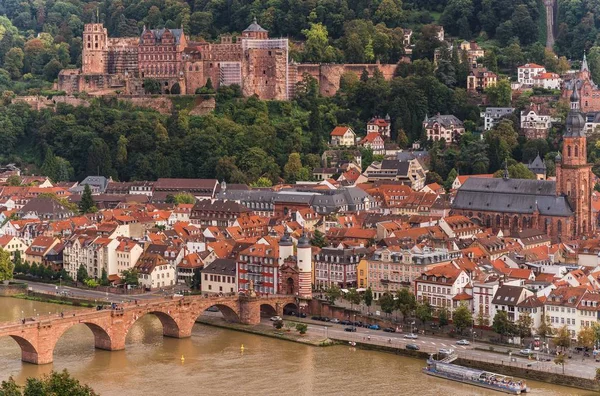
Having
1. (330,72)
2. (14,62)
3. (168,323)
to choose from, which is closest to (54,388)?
(168,323)

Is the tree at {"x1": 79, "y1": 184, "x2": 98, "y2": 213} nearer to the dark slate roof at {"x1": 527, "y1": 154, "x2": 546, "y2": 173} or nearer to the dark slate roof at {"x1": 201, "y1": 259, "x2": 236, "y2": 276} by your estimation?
the dark slate roof at {"x1": 201, "y1": 259, "x2": 236, "y2": 276}

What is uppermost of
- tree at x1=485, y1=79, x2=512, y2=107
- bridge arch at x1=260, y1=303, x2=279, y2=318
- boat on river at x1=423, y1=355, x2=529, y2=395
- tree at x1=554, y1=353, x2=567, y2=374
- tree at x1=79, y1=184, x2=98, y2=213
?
tree at x1=485, y1=79, x2=512, y2=107

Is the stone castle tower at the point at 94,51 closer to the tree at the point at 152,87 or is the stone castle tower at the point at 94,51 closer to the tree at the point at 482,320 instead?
the tree at the point at 152,87

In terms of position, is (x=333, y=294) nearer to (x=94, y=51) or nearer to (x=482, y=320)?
(x=482, y=320)

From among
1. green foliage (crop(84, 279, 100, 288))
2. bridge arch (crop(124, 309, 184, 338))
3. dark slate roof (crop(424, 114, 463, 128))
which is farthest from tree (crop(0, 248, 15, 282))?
dark slate roof (crop(424, 114, 463, 128))

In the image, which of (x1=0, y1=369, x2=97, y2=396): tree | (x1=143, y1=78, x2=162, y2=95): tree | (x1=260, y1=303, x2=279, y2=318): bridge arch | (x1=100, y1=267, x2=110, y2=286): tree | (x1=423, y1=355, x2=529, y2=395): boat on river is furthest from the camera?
(x1=143, y1=78, x2=162, y2=95): tree

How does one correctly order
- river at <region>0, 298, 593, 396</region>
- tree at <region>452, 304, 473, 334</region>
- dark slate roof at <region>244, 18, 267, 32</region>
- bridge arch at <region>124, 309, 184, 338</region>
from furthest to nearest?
dark slate roof at <region>244, 18, 267, 32</region> < bridge arch at <region>124, 309, 184, 338</region> < tree at <region>452, 304, 473, 334</region> < river at <region>0, 298, 593, 396</region>
